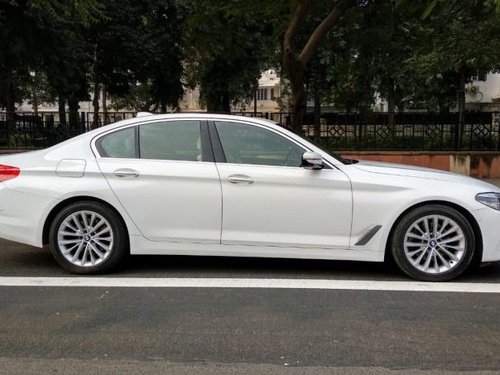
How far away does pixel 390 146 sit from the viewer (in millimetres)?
14812

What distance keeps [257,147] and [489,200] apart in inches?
88.4

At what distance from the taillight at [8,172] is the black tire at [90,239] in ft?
2.00

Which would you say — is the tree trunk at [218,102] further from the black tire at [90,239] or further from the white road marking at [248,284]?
the white road marking at [248,284]

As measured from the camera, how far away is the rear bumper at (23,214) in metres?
5.94

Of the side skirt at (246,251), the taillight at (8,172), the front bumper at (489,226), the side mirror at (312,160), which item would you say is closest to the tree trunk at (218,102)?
the taillight at (8,172)

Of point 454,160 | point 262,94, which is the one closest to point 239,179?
point 454,160

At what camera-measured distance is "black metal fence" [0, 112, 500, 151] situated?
14.7 meters

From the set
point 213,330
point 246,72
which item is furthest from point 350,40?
point 246,72

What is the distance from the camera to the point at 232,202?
579cm

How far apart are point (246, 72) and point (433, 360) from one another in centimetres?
2230

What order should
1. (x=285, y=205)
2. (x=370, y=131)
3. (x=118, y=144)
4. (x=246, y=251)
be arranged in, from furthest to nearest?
(x=370, y=131)
(x=118, y=144)
(x=246, y=251)
(x=285, y=205)

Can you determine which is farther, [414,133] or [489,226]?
[414,133]

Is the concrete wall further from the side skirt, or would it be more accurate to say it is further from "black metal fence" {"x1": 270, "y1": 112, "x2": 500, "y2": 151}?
the side skirt

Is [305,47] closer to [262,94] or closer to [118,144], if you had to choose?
[118,144]
